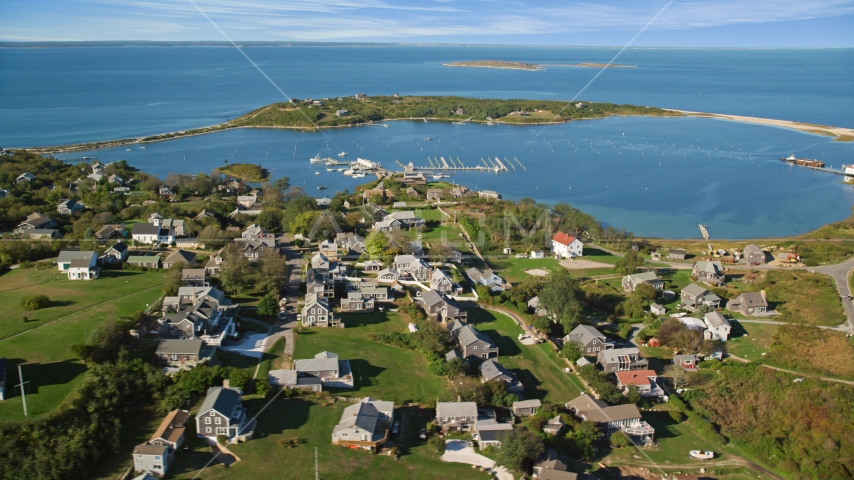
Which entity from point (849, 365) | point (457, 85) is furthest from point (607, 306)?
point (457, 85)

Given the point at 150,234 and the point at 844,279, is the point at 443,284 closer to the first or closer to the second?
the point at 150,234

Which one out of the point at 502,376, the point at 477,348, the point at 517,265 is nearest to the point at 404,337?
the point at 477,348

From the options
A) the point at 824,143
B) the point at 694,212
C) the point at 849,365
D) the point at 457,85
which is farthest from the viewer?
the point at 457,85

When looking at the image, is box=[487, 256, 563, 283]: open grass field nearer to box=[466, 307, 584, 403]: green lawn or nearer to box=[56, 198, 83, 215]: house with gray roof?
box=[466, 307, 584, 403]: green lawn

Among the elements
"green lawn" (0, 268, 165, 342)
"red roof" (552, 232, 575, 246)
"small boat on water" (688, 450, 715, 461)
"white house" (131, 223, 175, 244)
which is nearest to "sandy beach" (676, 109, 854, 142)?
"red roof" (552, 232, 575, 246)

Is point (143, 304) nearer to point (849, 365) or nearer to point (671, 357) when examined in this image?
point (671, 357)

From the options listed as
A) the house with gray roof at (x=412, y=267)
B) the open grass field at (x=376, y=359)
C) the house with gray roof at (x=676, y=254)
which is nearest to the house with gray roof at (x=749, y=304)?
the house with gray roof at (x=676, y=254)
